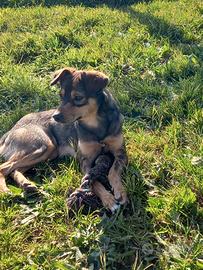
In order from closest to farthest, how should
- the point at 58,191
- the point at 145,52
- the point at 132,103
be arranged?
the point at 58,191 → the point at 132,103 → the point at 145,52

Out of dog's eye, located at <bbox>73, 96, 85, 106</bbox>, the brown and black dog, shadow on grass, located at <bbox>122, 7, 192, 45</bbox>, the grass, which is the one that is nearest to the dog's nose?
the brown and black dog

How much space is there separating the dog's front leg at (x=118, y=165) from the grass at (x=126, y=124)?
0.29ft

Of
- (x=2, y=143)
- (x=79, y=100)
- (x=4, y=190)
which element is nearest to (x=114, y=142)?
(x=79, y=100)

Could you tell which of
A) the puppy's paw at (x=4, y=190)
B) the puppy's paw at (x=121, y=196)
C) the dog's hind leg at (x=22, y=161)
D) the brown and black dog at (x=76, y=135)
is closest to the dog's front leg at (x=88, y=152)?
the brown and black dog at (x=76, y=135)

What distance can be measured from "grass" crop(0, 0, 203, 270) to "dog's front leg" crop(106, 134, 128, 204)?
9 cm

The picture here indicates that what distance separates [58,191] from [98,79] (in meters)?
1.24

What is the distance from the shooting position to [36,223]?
3.92 meters

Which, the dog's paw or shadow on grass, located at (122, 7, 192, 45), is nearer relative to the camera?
the dog's paw

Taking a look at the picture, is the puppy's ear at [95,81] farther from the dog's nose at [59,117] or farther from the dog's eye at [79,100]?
the dog's nose at [59,117]

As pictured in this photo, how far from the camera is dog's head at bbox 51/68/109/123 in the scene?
14.2ft

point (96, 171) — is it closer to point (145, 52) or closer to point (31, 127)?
point (31, 127)

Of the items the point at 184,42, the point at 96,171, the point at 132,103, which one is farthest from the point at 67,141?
the point at 184,42

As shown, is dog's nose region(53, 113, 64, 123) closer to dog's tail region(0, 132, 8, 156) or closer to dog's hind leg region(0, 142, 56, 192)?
dog's hind leg region(0, 142, 56, 192)

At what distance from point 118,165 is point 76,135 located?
0.88 m
